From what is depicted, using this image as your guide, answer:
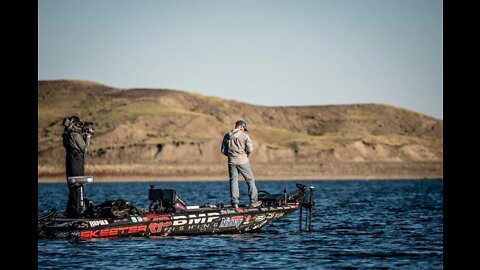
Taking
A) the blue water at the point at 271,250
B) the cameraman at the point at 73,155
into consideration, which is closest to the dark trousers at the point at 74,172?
the cameraman at the point at 73,155

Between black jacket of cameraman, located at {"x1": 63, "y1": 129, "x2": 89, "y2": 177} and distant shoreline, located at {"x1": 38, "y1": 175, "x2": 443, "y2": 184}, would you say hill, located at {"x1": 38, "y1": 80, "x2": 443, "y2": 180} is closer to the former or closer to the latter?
distant shoreline, located at {"x1": 38, "y1": 175, "x2": 443, "y2": 184}

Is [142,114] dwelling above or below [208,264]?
above

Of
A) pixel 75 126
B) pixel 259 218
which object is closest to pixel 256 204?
pixel 259 218

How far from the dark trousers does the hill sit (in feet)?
261

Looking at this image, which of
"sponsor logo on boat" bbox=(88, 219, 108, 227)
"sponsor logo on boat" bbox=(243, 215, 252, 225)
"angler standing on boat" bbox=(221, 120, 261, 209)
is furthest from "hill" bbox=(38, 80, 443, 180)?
"sponsor logo on boat" bbox=(88, 219, 108, 227)

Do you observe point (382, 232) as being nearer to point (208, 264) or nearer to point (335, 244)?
point (335, 244)

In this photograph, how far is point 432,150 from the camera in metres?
137

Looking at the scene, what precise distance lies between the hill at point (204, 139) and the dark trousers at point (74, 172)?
79483 millimetres

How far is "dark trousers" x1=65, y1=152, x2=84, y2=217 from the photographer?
2116 cm

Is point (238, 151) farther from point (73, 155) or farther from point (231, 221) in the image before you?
point (73, 155)

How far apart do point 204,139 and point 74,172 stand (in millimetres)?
97380
